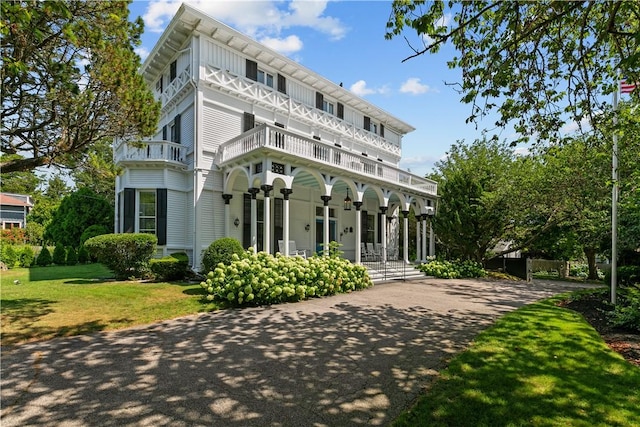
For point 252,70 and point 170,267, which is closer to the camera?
point 170,267

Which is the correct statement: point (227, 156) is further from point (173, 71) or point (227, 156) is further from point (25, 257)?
point (25, 257)

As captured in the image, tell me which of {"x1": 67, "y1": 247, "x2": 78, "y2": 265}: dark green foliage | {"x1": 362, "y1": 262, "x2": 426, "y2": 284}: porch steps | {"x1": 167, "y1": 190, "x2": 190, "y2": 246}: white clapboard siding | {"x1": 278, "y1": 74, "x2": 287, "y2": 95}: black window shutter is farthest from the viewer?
{"x1": 67, "y1": 247, "x2": 78, "y2": 265}: dark green foliage

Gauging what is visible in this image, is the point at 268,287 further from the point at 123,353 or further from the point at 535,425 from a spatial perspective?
the point at 535,425

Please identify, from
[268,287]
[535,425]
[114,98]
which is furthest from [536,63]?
[114,98]

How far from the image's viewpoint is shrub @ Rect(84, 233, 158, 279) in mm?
10945

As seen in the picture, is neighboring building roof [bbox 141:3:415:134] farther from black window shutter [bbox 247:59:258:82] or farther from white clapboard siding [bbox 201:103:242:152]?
white clapboard siding [bbox 201:103:242:152]

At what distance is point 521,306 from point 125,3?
1174 centimetres

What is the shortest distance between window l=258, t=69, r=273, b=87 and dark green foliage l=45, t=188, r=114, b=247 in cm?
1365

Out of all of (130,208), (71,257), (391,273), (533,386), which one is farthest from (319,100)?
(533,386)

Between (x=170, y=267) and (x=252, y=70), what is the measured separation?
364 inches

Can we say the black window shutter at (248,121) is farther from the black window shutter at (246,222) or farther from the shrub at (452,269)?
the shrub at (452,269)

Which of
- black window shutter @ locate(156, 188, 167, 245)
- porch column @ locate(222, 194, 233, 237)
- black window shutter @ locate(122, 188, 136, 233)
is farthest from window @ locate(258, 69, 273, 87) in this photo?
black window shutter @ locate(122, 188, 136, 233)

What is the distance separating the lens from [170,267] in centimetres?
1165

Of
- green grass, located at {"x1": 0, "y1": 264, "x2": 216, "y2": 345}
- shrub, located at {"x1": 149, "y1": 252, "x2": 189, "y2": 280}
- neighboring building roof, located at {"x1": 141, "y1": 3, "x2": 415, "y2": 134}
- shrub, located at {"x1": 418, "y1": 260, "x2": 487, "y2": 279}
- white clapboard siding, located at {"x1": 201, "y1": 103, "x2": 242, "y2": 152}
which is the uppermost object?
neighboring building roof, located at {"x1": 141, "y1": 3, "x2": 415, "y2": 134}
